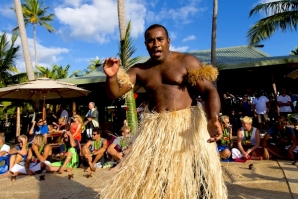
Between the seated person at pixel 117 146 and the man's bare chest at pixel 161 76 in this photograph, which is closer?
the man's bare chest at pixel 161 76

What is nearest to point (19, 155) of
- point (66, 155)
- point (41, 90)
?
point (66, 155)

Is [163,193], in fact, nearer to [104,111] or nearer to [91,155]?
[91,155]

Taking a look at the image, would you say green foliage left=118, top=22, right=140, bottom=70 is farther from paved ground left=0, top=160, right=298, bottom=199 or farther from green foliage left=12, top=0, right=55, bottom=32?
green foliage left=12, top=0, right=55, bottom=32

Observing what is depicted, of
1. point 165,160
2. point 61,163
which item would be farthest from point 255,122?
point 165,160

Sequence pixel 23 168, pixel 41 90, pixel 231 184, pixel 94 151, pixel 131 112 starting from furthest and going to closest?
pixel 41 90
pixel 131 112
pixel 94 151
pixel 23 168
pixel 231 184

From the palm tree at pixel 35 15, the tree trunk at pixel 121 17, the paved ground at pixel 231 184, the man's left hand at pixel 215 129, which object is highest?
the palm tree at pixel 35 15

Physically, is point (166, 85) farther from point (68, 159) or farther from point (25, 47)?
point (25, 47)

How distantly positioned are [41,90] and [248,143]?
640 centimetres

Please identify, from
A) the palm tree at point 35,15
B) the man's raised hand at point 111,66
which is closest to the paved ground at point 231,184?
the man's raised hand at point 111,66

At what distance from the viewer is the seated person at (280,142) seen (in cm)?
586

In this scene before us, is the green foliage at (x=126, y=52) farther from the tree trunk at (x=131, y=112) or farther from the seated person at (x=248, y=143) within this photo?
the seated person at (x=248, y=143)

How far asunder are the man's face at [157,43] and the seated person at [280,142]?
15.4 ft

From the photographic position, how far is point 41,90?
346 inches

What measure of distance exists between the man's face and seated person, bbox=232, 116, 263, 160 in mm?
4432
